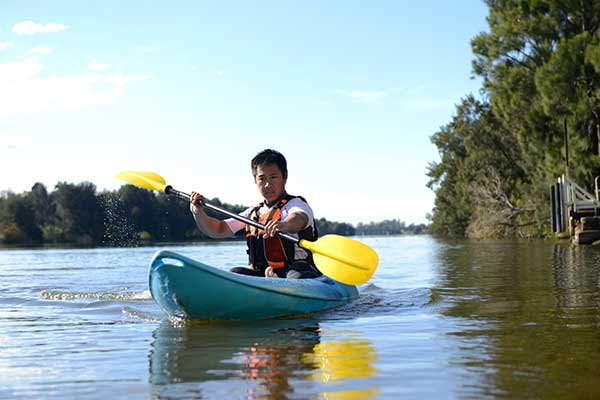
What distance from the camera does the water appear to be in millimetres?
2889

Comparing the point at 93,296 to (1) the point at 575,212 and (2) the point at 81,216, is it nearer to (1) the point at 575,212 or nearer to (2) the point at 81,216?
(1) the point at 575,212

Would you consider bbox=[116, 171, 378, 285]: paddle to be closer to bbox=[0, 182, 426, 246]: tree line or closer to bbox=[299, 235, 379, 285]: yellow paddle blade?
bbox=[299, 235, 379, 285]: yellow paddle blade

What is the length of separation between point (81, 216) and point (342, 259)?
140ft

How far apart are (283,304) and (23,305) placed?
2.91 meters

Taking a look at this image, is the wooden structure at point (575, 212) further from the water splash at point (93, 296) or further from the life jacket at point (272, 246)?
the life jacket at point (272, 246)

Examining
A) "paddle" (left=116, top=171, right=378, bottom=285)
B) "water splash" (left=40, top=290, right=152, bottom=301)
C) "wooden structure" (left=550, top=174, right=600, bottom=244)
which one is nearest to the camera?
"paddle" (left=116, top=171, right=378, bottom=285)

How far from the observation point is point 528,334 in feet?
13.6

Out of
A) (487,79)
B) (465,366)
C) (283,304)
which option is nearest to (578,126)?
(487,79)

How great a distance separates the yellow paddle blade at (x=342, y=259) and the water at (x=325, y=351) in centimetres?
30

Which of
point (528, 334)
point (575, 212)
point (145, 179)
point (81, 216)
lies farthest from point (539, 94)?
point (81, 216)

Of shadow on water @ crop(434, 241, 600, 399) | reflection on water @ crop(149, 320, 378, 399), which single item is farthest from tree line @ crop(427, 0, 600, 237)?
reflection on water @ crop(149, 320, 378, 399)

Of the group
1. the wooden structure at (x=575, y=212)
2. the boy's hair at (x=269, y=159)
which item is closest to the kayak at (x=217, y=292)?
the boy's hair at (x=269, y=159)

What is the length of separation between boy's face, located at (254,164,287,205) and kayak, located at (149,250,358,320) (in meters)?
0.77

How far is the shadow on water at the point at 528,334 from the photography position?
2859 millimetres
